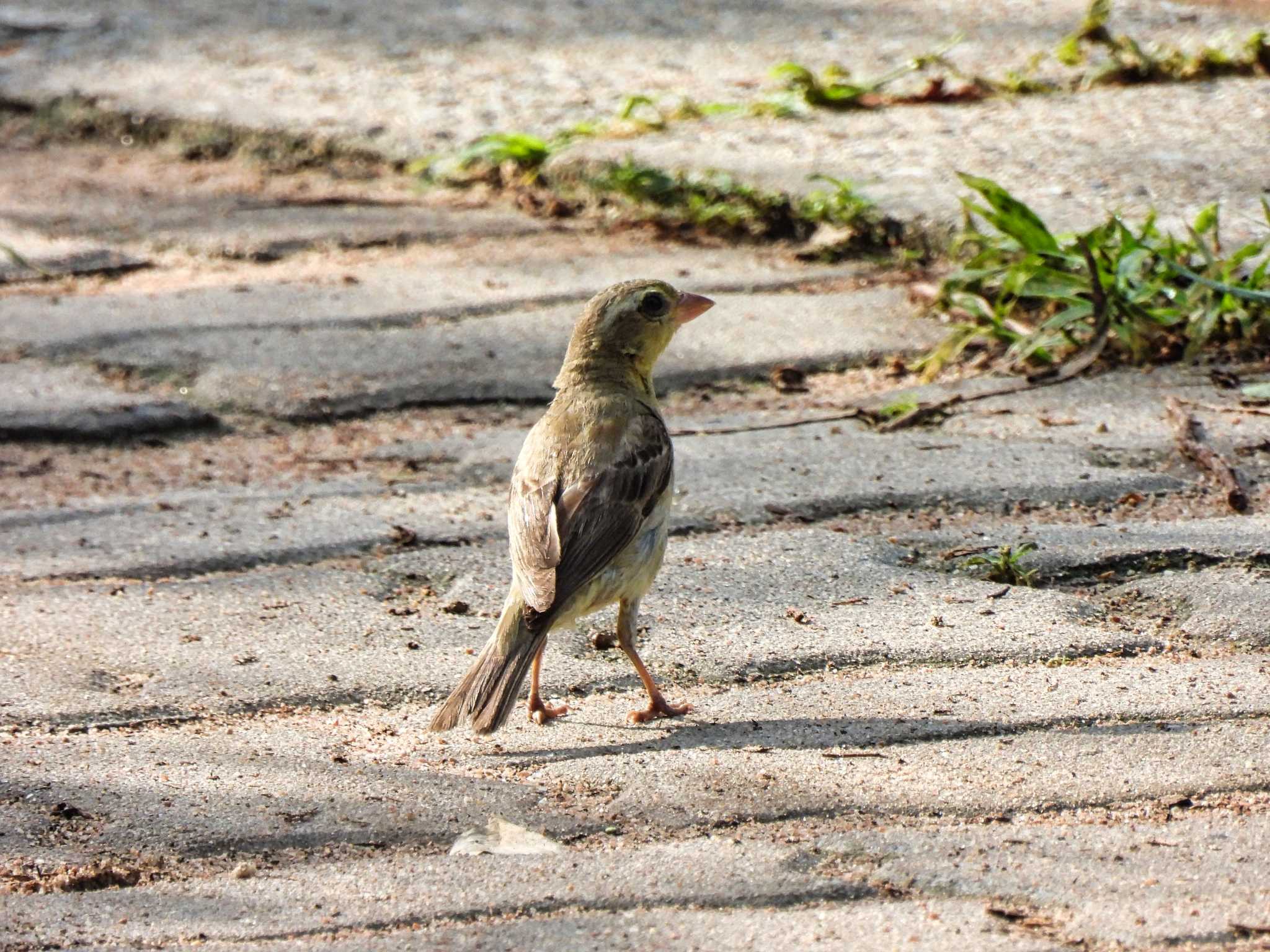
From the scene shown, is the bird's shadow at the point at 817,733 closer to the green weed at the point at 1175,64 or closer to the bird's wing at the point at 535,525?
the bird's wing at the point at 535,525

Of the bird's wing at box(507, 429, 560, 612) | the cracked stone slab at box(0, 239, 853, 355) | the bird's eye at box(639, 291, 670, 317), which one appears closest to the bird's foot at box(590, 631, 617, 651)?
the bird's wing at box(507, 429, 560, 612)

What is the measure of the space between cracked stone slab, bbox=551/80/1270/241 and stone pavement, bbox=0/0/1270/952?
0.11 ft

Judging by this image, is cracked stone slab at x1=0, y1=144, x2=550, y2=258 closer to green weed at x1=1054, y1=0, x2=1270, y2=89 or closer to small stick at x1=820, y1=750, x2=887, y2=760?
green weed at x1=1054, y1=0, x2=1270, y2=89

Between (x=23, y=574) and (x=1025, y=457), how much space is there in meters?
2.77

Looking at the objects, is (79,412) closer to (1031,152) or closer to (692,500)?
(692,500)

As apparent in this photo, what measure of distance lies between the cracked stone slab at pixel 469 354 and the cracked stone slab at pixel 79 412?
143mm

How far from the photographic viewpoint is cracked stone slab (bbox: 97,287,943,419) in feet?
19.1

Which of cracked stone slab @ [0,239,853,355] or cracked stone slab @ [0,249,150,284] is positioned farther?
cracked stone slab @ [0,249,150,284]

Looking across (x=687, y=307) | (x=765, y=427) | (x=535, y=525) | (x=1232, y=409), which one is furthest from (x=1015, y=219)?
(x=535, y=525)

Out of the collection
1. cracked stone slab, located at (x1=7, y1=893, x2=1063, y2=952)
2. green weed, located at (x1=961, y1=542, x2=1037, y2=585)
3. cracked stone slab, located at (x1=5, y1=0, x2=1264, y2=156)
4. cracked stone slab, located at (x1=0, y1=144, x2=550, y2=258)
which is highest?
cracked stone slab, located at (x1=5, y1=0, x2=1264, y2=156)

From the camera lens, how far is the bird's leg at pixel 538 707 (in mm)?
3882

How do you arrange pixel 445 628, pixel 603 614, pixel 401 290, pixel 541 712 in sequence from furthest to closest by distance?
pixel 401 290 < pixel 603 614 < pixel 445 628 < pixel 541 712

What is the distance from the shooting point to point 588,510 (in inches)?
164

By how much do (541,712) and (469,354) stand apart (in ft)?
7.86
